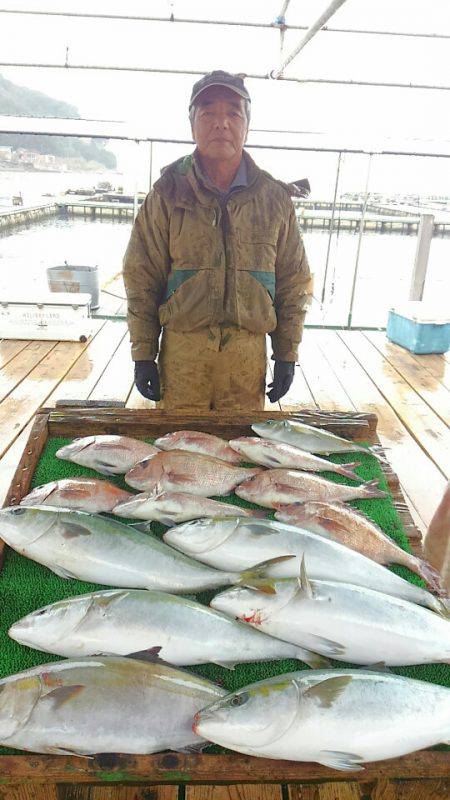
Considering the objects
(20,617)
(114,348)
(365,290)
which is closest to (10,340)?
(114,348)

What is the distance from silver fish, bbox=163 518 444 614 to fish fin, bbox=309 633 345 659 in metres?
0.19

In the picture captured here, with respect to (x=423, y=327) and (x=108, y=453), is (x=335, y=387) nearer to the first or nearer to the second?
(x=423, y=327)

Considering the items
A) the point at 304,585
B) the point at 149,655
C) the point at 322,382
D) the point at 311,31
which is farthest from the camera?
the point at 311,31

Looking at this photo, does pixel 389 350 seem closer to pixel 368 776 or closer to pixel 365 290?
pixel 368 776

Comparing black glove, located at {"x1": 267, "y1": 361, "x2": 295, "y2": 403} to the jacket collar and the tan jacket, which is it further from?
the jacket collar

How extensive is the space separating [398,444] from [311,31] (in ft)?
14.1

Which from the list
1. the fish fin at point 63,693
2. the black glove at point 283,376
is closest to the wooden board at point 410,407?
the black glove at point 283,376

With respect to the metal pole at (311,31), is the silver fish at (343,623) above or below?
below

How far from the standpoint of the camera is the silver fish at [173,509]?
1.68 metres

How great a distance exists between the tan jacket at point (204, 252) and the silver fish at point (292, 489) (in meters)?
1.26

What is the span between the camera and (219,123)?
2.64 m

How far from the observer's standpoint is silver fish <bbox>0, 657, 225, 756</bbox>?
1.04 metres

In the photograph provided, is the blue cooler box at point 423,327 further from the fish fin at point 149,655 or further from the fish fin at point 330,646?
the fish fin at point 149,655

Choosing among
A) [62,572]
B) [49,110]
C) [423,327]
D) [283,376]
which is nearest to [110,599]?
[62,572]
